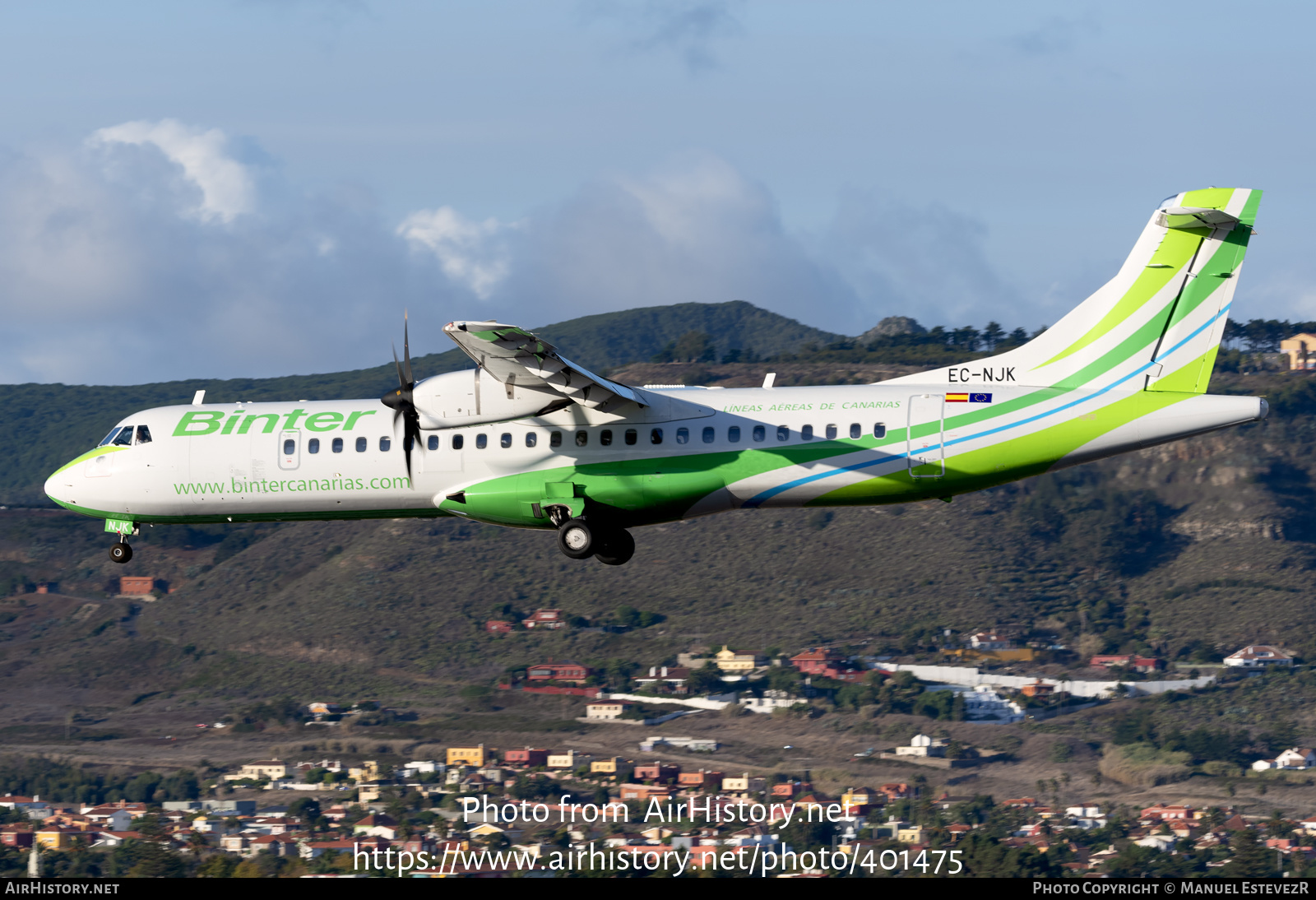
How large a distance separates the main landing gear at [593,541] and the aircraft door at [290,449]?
5914 millimetres

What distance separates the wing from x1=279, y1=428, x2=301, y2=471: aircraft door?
17.6 feet

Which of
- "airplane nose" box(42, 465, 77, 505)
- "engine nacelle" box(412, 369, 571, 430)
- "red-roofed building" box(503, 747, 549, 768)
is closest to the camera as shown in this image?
"engine nacelle" box(412, 369, 571, 430)

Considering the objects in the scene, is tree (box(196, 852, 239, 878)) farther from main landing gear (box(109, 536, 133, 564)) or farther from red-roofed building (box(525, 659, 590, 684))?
red-roofed building (box(525, 659, 590, 684))

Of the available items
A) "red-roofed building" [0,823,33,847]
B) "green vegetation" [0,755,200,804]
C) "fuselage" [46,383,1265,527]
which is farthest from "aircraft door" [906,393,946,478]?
"green vegetation" [0,755,200,804]

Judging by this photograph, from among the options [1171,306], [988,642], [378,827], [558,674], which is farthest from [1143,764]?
[1171,306]

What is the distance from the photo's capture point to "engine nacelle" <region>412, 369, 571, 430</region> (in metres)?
29.6

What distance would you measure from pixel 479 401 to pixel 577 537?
363 cm

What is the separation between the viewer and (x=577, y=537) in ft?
102

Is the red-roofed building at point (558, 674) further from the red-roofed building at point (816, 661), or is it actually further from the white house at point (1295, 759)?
the white house at point (1295, 759)

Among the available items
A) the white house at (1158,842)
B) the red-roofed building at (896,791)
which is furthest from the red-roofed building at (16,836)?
the white house at (1158,842)

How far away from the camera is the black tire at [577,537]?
3114cm

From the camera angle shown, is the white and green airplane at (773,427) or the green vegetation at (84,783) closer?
the white and green airplane at (773,427)

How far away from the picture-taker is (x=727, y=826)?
233 feet

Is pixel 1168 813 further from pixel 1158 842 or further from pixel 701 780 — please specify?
pixel 701 780
